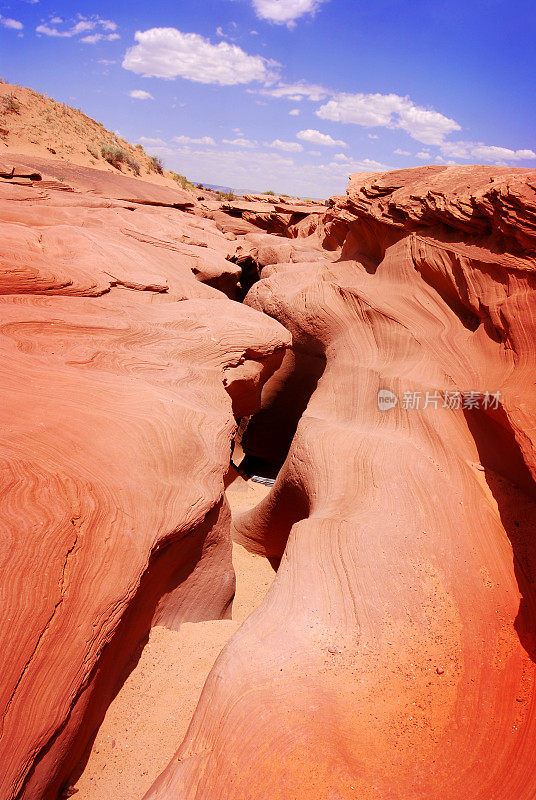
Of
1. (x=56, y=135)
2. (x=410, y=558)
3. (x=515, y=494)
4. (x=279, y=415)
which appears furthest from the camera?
(x=56, y=135)

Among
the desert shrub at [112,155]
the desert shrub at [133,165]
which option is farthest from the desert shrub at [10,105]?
the desert shrub at [133,165]

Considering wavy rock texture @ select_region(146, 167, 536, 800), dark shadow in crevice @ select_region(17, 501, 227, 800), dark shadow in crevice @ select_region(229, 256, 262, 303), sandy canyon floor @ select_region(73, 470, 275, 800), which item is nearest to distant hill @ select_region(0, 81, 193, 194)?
dark shadow in crevice @ select_region(229, 256, 262, 303)

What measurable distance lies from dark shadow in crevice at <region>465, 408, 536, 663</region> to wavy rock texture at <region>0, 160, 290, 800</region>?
2106 mm

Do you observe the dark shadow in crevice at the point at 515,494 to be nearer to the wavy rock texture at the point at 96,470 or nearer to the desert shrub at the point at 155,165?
the wavy rock texture at the point at 96,470

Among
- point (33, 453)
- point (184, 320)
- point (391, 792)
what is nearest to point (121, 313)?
point (184, 320)

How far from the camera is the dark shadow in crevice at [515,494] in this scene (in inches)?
108

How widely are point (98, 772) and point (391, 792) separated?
4.77 ft

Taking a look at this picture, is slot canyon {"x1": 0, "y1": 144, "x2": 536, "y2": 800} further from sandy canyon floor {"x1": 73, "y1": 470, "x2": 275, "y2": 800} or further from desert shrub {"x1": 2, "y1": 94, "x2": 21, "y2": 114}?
desert shrub {"x1": 2, "y1": 94, "x2": 21, "y2": 114}

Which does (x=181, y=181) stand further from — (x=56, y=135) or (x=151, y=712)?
(x=151, y=712)

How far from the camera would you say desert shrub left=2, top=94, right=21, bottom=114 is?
60.6 feet

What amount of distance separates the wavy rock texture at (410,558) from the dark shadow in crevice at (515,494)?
14 millimetres

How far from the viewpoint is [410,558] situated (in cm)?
297

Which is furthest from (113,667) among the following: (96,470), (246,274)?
(246,274)

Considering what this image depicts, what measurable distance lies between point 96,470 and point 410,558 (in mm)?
2095
